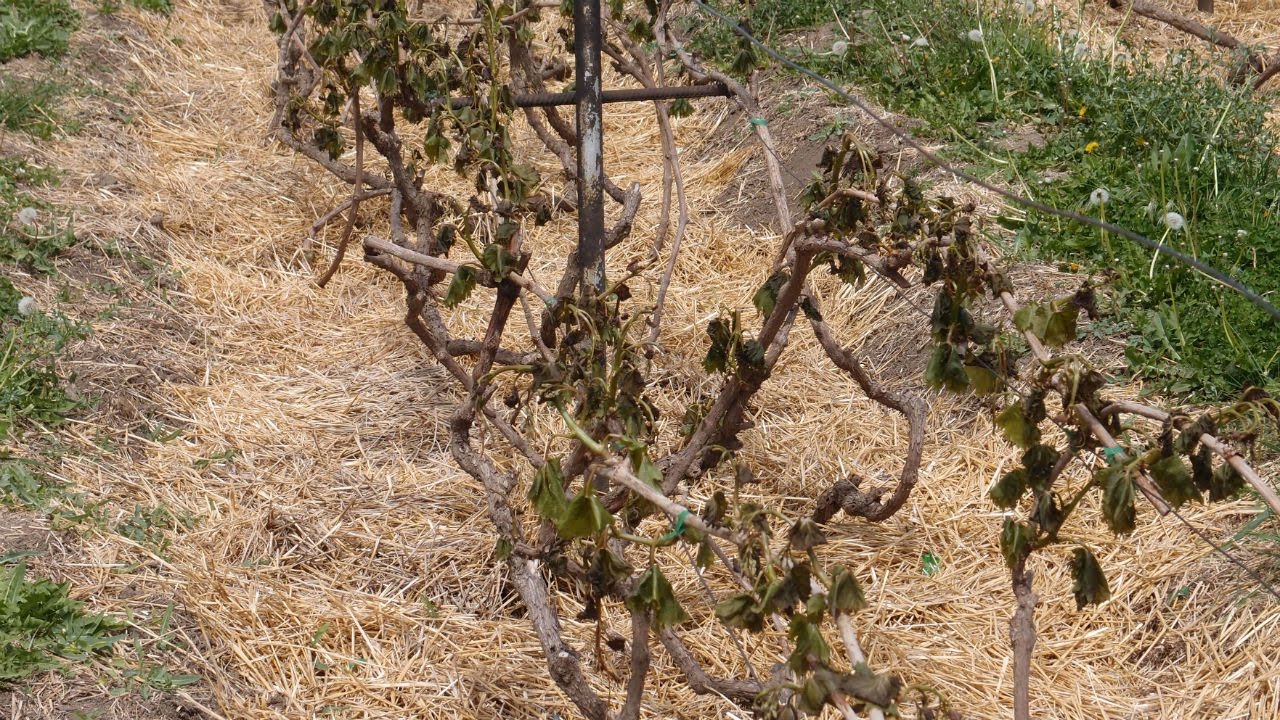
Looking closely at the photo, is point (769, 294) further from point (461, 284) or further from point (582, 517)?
point (582, 517)

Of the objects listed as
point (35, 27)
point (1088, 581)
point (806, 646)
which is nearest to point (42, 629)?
point (806, 646)

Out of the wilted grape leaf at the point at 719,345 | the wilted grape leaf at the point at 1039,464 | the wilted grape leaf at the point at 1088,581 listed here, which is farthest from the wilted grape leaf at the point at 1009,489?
the wilted grape leaf at the point at 719,345

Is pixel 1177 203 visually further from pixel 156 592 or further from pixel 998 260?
pixel 156 592

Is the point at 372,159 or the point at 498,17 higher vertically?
the point at 498,17

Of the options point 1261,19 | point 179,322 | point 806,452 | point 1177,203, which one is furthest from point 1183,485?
point 1261,19

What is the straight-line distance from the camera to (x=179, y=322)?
12.7 feet

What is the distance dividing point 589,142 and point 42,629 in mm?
1486

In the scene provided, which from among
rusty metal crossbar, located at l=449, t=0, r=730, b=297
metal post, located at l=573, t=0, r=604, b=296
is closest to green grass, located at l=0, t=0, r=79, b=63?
rusty metal crossbar, located at l=449, t=0, r=730, b=297

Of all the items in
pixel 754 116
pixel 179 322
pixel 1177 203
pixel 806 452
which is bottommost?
pixel 179 322

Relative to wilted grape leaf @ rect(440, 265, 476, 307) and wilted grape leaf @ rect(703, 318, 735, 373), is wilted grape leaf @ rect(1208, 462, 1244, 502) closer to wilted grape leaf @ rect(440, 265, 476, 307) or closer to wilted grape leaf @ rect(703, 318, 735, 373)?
wilted grape leaf @ rect(703, 318, 735, 373)

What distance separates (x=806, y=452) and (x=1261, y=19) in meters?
4.23

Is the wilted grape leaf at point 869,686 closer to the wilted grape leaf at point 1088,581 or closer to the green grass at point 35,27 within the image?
the wilted grape leaf at point 1088,581

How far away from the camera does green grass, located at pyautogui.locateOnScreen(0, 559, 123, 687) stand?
8.02 feet

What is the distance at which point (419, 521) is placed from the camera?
301 centimetres
